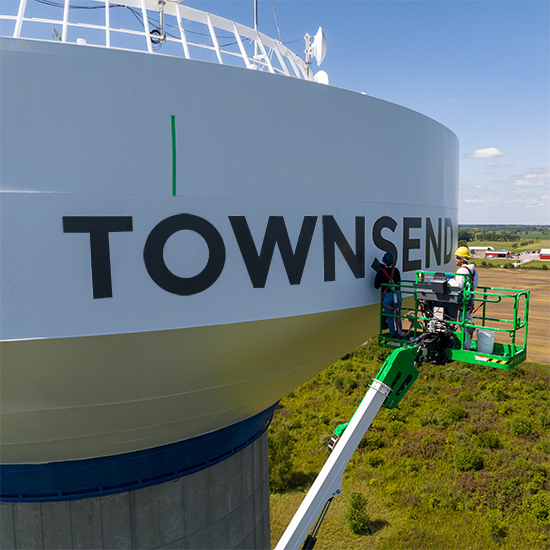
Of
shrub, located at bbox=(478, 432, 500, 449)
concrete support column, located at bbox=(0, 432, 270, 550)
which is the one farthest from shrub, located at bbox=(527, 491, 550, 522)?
concrete support column, located at bbox=(0, 432, 270, 550)

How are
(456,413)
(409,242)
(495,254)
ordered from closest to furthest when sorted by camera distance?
(409,242), (456,413), (495,254)

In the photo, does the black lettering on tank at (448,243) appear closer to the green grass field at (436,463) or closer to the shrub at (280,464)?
the green grass field at (436,463)

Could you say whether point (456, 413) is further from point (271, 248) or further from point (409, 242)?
point (271, 248)

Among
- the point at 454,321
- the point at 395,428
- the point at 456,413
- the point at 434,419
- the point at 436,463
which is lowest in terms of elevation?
the point at 436,463

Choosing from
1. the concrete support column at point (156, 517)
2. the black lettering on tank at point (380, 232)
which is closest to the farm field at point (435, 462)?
the concrete support column at point (156, 517)

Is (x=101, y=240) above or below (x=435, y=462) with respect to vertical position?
above

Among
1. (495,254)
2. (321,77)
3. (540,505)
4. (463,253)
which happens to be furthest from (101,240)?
(495,254)
